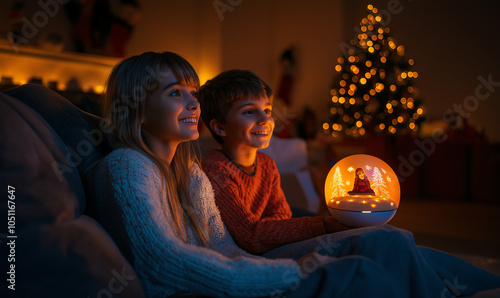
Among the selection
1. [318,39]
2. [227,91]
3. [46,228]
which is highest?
[318,39]

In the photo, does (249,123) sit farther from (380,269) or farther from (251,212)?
(380,269)

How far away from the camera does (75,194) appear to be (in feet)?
2.66

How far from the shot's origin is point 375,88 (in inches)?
213

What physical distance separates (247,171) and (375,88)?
4517 mm

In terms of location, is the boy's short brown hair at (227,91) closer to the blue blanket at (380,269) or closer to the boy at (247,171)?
the boy at (247,171)

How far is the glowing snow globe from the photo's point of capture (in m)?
1.04

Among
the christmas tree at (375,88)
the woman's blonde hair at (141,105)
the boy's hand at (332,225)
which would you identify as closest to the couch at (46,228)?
the woman's blonde hair at (141,105)

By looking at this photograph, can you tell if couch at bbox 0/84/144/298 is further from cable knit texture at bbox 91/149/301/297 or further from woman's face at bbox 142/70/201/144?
woman's face at bbox 142/70/201/144

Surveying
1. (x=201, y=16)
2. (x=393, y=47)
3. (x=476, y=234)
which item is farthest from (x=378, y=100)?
(x=201, y=16)

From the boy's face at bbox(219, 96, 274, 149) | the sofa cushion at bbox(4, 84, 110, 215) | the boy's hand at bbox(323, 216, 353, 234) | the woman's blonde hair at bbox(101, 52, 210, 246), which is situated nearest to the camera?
the sofa cushion at bbox(4, 84, 110, 215)

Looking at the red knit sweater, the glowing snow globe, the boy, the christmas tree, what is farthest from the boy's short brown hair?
the christmas tree

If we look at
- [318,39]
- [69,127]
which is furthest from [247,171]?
[318,39]

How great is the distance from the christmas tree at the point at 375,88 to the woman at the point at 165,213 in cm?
473

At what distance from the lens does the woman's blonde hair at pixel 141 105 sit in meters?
1.01
